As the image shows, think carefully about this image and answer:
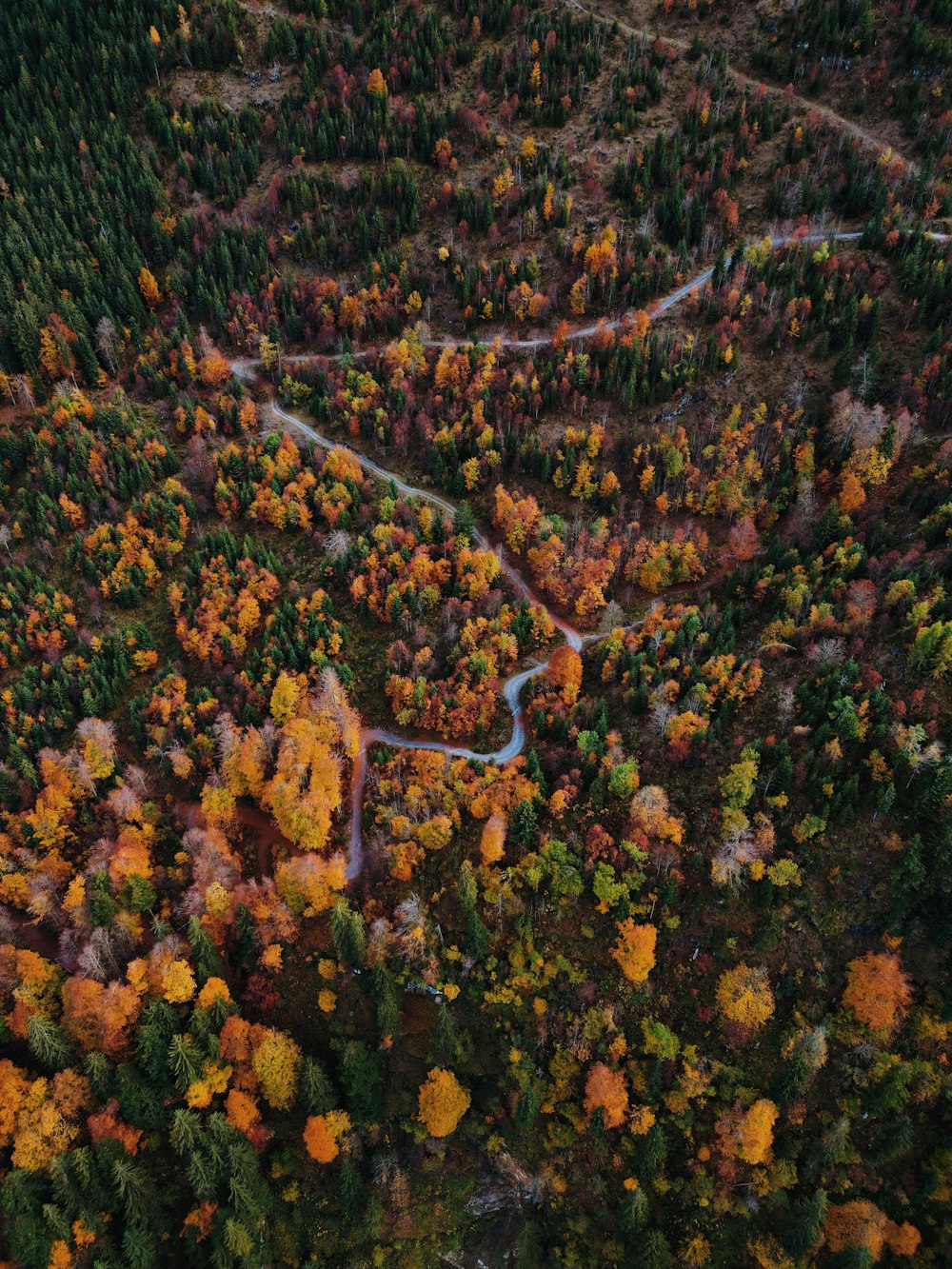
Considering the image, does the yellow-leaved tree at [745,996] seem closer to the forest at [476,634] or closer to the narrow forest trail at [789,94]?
the forest at [476,634]

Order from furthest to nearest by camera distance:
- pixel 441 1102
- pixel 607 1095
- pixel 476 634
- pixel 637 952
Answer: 1. pixel 476 634
2. pixel 637 952
3. pixel 441 1102
4. pixel 607 1095

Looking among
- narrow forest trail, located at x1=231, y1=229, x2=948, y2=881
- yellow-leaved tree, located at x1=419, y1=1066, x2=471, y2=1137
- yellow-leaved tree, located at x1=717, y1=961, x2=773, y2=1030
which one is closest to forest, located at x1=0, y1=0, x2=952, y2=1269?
yellow-leaved tree, located at x1=419, y1=1066, x2=471, y2=1137

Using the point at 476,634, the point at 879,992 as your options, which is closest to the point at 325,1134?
the point at 879,992

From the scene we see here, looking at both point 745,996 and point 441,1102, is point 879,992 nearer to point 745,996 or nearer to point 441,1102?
point 745,996

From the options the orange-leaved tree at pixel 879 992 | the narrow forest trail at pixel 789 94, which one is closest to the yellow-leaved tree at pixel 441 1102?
the orange-leaved tree at pixel 879 992

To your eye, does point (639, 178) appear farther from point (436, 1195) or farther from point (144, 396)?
point (436, 1195)

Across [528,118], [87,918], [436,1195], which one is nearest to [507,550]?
[87,918]

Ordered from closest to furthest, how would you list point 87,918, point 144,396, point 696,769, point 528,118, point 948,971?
point 948,971 → point 87,918 → point 696,769 → point 144,396 → point 528,118
